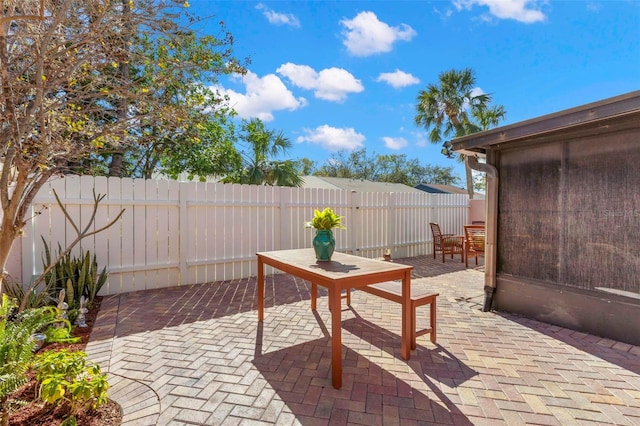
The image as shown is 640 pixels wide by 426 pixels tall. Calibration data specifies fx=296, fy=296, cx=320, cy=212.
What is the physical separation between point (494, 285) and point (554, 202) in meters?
1.29

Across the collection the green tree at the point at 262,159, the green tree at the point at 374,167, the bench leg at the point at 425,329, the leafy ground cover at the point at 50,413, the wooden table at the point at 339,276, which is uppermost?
the green tree at the point at 374,167

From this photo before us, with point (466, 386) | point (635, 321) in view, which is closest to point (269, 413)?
point (466, 386)

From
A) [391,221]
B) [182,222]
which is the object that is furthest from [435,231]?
[182,222]

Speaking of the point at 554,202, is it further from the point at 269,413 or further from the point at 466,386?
the point at 269,413

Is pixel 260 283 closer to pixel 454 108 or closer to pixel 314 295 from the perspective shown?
pixel 314 295

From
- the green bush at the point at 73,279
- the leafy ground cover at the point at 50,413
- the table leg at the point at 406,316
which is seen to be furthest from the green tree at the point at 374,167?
the leafy ground cover at the point at 50,413

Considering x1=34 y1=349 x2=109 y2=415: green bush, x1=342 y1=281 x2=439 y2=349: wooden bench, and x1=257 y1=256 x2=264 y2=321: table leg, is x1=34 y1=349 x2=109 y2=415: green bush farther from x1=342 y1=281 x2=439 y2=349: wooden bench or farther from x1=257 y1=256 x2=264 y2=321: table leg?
x1=342 y1=281 x2=439 y2=349: wooden bench

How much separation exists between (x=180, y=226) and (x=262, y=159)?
5.73m

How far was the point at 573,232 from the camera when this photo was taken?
3312mm

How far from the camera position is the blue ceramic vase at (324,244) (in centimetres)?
292

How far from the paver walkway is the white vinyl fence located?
1022 millimetres

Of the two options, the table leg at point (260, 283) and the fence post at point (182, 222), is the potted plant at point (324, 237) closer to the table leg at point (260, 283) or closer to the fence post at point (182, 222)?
the table leg at point (260, 283)

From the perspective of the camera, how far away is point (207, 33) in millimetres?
2875

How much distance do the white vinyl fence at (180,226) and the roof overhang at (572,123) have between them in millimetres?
3617
